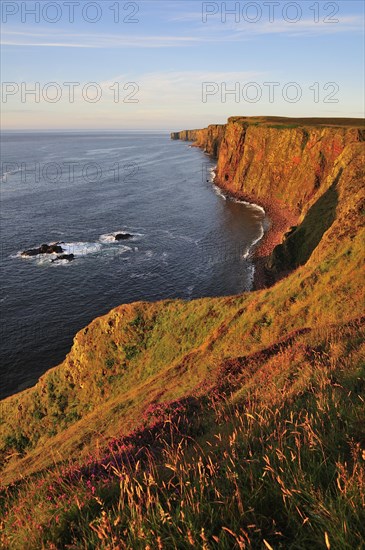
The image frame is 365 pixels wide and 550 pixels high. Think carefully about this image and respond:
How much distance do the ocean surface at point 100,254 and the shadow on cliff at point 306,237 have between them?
21.2 ft

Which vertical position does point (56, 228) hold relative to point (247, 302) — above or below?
above

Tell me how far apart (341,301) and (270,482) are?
19.7 metres

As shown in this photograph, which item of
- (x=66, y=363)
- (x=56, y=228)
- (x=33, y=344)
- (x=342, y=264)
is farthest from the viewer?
(x=56, y=228)

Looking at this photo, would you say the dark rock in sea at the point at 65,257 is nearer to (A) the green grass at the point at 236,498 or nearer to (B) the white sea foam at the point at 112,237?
(B) the white sea foam at the point at 112,237

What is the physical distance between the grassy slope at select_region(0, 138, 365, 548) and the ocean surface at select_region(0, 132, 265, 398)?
709 inches

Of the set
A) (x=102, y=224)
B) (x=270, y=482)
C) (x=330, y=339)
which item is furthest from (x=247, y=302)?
(x=102, y=224)

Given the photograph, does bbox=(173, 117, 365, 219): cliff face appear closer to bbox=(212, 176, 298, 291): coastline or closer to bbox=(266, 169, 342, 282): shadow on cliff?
bbox=(212, 176, 298, 291): coastline

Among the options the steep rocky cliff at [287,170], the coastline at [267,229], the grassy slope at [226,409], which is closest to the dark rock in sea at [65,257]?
the coastline at [267,229]

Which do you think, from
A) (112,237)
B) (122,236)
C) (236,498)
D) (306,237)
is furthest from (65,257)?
(236,498)

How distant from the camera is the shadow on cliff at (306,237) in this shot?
163 feet

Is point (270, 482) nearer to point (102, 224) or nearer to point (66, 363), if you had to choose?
point (66, 363)

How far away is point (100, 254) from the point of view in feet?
242

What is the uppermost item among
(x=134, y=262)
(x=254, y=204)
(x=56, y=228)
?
(x=254, y=204)

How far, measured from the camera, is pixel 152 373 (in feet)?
87.5
